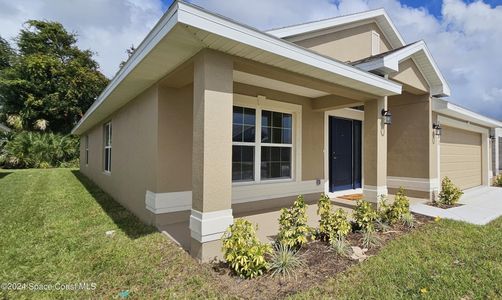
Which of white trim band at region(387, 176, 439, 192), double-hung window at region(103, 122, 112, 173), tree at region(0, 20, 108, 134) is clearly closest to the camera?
white trim band at region(387, 176, 439, 192)

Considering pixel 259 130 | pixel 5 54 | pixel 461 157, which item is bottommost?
pixel 461 157

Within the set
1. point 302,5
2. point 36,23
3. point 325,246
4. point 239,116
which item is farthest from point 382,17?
point 36,23

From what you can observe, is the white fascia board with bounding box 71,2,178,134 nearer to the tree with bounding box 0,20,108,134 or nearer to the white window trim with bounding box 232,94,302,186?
the white window trim with bounding box 232,94,302,186

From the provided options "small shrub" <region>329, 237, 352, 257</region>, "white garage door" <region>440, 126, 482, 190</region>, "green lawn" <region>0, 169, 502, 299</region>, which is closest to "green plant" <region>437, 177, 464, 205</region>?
"green lawn" <region>0, 169, 502, 299</region>

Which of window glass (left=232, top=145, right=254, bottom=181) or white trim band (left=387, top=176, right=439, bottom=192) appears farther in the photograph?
white trim band (left=387, top=176, right=439, bottom=192)

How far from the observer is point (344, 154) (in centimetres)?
834

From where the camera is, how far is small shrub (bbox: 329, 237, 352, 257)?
359 cm

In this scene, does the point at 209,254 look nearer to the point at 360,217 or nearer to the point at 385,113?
the point at 360,217

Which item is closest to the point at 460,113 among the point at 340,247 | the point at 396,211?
the point at 396,211

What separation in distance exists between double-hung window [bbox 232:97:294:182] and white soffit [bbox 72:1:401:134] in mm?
2018

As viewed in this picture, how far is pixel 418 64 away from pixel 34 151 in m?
22.7

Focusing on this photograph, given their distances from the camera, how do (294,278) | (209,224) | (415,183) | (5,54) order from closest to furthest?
1. (294,278)
2. (209,224)
3. (415,183)
4. (5,54)

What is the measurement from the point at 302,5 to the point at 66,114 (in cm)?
2195

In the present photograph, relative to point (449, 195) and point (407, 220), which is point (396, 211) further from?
point (449, 195)
